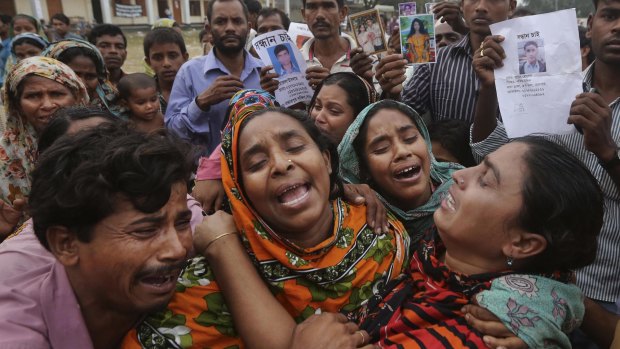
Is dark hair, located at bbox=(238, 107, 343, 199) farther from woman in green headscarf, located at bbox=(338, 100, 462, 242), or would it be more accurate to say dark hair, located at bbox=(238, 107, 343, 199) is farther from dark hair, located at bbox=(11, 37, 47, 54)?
dark hair, located at bbox=(11, 37, 47, 54)

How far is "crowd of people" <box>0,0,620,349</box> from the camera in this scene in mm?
1444

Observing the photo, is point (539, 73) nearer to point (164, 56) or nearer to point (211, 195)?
point (211, 195)

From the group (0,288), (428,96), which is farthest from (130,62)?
(0,288)

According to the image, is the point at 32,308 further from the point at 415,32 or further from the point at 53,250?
the point at 415,32

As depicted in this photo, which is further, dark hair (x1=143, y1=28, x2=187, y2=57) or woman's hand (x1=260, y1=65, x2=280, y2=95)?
dark hair (x1=143, y1=28, x2=187, y2=57)

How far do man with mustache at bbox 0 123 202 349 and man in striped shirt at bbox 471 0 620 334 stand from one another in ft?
5.68

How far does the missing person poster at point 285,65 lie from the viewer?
324 cm

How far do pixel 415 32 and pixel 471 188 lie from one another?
1490 mm

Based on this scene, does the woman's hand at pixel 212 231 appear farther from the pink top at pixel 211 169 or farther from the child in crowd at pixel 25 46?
the child in crowd at pixel 25 46

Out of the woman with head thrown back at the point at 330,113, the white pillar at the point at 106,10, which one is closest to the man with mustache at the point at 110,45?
the woman with head thrown back at the point at 330,113

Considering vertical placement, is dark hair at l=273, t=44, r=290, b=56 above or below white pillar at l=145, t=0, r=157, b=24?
below

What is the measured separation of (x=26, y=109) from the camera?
3.04 m

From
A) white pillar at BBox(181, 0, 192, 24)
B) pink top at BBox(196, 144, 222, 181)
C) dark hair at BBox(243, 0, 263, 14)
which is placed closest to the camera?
pink top at BBox(196, 144, 222, 181)

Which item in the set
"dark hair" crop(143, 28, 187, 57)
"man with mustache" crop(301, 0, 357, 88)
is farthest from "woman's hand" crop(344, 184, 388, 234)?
"dark hair" crop(143, 28, 187, 57)
